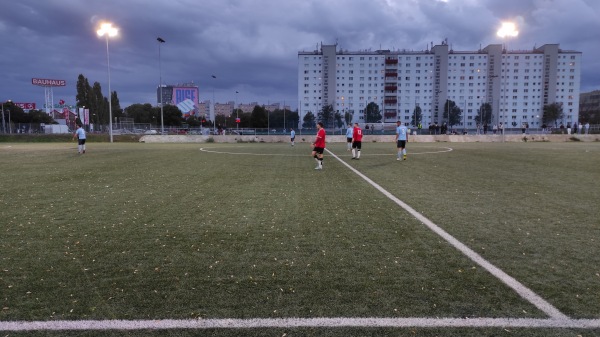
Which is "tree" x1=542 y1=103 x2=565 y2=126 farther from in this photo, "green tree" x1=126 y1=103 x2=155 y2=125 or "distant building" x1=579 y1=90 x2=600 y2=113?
"green tree" x1=126 y1=103 x2=155 y2=125

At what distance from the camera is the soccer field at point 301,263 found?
11.5 ft

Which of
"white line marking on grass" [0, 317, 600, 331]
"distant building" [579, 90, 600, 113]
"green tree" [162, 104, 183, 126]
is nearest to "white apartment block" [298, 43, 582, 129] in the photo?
"green tree" [162, 104, 183, 126]

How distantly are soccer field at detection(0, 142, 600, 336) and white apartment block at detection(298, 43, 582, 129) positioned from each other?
403 feet

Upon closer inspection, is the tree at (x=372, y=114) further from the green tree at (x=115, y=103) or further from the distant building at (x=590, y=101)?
the distant building at (x=590, y=101)

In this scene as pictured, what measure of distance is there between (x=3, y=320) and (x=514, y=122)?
14172 cm

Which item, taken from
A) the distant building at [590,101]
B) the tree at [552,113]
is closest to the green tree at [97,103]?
the tree at [552,113]

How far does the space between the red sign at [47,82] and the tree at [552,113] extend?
149617 millimetres

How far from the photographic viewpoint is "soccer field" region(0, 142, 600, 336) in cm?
350

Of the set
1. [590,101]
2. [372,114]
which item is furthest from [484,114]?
[590,101]

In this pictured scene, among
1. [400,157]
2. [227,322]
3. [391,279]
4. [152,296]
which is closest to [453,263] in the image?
[391,279]

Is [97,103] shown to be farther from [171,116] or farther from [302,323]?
[302,323]

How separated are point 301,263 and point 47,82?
459ft

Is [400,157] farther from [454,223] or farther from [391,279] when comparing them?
[391,279]

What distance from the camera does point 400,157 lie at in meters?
20.9
